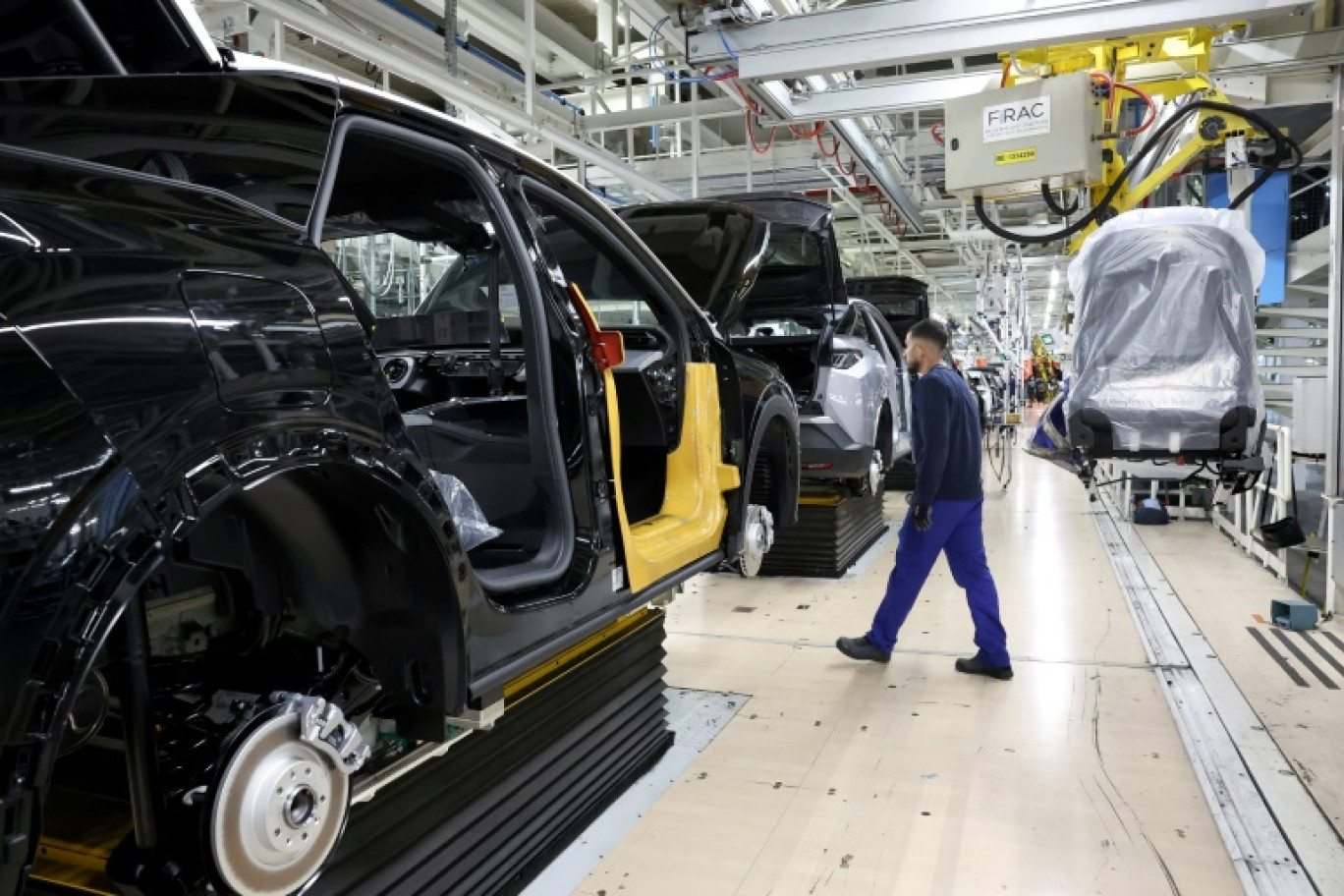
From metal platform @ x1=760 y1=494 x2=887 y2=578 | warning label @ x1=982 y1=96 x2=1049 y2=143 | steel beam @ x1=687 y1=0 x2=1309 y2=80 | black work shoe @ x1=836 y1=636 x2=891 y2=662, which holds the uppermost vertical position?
steel beam @ x1=687 y1=0 x2=1309 y2=80

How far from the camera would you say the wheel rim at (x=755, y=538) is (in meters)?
3.32

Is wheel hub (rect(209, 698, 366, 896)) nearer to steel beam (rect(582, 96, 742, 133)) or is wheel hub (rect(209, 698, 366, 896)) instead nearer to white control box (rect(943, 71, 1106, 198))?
white control box (rect(943, 71, 1106, 198))

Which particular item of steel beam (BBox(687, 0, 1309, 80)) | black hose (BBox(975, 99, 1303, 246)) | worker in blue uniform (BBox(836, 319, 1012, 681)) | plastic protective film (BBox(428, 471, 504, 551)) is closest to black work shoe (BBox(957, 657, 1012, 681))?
worker in blue uniform (BBox(836, 319, 1012, 681))

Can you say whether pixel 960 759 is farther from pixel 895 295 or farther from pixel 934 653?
pixel 895 295

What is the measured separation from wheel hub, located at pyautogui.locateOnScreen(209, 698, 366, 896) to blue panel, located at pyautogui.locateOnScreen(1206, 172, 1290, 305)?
7.50m

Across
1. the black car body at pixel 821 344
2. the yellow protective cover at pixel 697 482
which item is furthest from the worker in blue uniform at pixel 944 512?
the yellow protective cover at pixel 697 482

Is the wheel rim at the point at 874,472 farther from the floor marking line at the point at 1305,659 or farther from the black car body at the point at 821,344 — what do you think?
the floor marking line at the point at 1305,659

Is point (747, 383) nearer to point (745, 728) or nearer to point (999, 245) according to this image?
point (745, 728)

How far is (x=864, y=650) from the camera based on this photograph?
4.42m

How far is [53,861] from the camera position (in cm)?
155

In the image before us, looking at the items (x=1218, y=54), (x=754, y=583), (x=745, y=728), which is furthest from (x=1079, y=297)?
(x=754, y=583)

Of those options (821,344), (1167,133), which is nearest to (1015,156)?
(1167,133)

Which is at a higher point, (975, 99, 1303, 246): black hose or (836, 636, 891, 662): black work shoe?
(975, 99, 1303, 246): black hose

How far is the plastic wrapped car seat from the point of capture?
10.9ft
